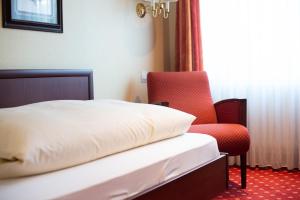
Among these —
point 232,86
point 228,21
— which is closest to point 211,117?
point 232,86

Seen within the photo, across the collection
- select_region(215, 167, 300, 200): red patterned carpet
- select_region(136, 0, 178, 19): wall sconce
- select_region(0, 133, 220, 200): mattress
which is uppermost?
select_region(136, 0, 178, 19): wall sconce

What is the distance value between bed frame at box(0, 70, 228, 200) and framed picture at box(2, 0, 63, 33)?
30cm

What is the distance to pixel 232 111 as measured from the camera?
306 cm

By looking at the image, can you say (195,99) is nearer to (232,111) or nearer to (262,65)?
(232,111)

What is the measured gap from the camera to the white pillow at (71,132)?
1.26m

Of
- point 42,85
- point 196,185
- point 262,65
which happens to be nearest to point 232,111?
point 262,65

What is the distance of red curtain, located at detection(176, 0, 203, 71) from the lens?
11.7 feet

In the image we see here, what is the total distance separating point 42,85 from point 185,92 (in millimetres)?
1347

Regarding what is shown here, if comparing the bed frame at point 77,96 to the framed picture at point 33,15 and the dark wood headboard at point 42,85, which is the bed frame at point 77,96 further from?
the framed picture at point 33,15

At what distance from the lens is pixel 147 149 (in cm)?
175

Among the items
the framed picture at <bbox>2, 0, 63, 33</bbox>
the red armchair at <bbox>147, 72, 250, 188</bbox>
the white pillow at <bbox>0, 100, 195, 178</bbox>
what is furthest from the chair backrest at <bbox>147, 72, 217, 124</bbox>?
the white pillow at <bbox>0, 100, 195, 178</bbox>

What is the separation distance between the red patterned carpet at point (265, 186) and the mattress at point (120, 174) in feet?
2.77

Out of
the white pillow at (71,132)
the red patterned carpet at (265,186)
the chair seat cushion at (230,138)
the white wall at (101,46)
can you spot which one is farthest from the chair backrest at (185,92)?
the white pillow at (71,132)

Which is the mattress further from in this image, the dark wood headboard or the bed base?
the dark wood headboard
